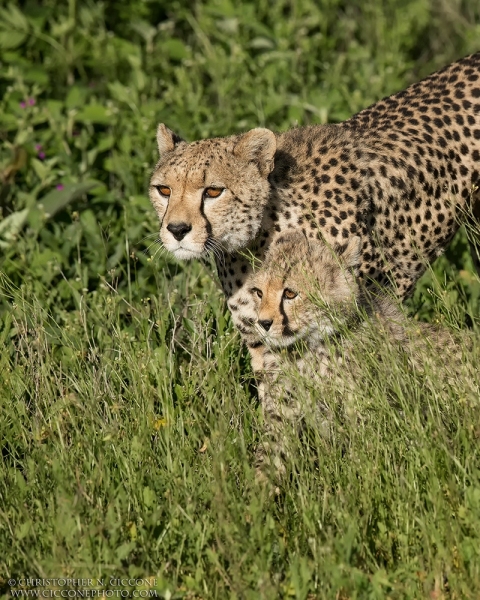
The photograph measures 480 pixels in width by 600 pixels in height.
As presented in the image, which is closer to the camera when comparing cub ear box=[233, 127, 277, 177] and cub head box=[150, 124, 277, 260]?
cub head box=[150, 124, 277, 260]

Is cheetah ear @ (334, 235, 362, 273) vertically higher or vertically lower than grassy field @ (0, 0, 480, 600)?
higher

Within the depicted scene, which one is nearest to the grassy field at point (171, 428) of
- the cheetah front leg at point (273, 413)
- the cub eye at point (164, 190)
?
the cheetah front leg at point (273, 413)

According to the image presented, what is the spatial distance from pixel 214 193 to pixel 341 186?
0.56 m

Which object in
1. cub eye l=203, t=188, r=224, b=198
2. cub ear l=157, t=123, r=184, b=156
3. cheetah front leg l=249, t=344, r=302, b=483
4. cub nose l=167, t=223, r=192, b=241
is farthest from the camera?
cub ear l=157, t=123, r=184, b=156

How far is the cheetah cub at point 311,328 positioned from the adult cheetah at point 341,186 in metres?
0.14

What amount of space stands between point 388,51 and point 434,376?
15.5 feet

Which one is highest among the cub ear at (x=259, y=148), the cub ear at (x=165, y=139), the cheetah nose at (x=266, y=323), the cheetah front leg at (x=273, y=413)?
the cub ear at (x=259, y=148)

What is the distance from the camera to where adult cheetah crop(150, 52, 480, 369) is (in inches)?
160

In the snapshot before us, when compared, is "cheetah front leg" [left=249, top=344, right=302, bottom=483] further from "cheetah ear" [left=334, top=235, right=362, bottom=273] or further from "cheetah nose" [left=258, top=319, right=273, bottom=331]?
"cheetah ear" [left=334, top=235, right=362, bottom=273]

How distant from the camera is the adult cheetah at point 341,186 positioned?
407cm

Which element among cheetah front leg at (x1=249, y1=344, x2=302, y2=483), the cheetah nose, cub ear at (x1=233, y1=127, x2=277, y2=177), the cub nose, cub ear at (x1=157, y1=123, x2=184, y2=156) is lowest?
cheetah front leg at (x1=249, y1=344, x2=302, y2=483)

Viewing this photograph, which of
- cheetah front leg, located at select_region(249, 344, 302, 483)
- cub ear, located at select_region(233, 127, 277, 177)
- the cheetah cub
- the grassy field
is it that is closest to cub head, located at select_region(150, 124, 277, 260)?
cub ear, located at select_region(233, 127, 277, 177)

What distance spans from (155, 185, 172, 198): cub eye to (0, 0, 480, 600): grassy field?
20 centimetres

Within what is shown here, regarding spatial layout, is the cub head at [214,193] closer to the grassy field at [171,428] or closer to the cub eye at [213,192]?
the cub eye at [213,192]
